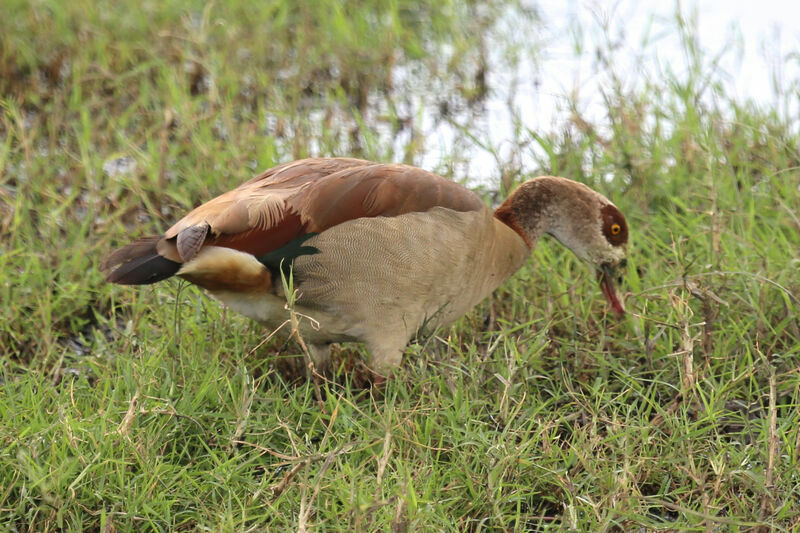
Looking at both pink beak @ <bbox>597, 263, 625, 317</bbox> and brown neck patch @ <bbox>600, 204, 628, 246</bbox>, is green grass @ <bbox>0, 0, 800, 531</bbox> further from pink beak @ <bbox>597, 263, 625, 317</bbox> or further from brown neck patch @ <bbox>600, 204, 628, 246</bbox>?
brown neck patch @ <bbox>600, 204, 628, 246</bbox>

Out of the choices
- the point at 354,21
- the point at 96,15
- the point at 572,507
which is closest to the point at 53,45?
the point at 96,15

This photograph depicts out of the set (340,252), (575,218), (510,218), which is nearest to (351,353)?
(340,252)

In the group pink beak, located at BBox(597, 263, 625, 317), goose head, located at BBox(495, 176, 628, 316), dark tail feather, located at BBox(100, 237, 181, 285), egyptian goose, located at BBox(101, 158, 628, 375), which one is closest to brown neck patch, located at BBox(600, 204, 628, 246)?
goose head, located at BBox(495, 176, 628, 316)

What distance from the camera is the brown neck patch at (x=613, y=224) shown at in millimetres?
4578

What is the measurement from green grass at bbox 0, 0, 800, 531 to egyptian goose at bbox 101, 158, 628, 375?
179 millimetres

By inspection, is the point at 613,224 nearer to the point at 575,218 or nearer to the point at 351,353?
the point at 575,218

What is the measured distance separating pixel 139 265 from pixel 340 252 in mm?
672

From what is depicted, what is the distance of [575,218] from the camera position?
15.1 feet

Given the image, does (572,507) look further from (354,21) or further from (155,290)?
(354,21)

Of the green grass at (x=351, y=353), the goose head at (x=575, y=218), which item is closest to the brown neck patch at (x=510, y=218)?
the goose head at (x=575, y=218)

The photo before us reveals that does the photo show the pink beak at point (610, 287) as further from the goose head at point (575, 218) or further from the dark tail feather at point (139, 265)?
the dark tail feather at point (139, 265)

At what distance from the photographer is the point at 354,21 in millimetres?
7090

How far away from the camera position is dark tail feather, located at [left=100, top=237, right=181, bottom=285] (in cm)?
374

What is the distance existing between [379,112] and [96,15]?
71.1 inches
